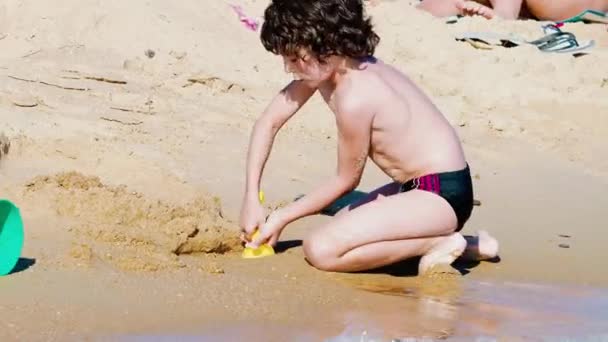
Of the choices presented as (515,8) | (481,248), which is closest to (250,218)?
(481,248)

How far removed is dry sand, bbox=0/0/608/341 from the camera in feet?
12.5

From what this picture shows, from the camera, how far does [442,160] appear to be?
475cm

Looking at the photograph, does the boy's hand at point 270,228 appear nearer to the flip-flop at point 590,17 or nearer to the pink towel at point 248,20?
the pink towel at point 248,20

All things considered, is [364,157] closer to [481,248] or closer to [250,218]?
[250,218]

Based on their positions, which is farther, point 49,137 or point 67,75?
point 67,75

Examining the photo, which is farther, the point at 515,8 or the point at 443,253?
the point at 515,8

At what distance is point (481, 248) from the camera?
4840mm

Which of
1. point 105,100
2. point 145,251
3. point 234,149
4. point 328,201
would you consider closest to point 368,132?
point 328,201

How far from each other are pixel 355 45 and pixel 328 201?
1.98 ft

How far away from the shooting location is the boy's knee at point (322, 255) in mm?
4508

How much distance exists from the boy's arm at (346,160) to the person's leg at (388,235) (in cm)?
10

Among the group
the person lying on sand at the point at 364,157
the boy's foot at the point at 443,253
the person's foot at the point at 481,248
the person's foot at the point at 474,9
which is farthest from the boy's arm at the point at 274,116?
the person's foot at the point at 474,9

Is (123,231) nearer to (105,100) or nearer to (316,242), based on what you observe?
(316,242)

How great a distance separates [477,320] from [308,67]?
3.94 feet
